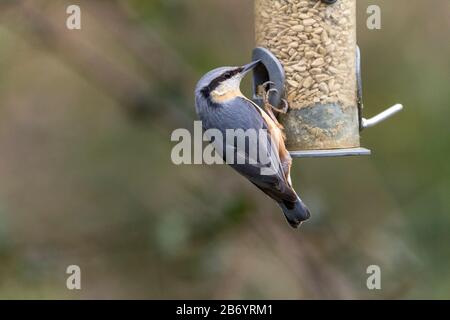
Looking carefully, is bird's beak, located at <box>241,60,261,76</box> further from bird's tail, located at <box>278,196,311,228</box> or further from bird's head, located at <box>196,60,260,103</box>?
bird's tail, located at <box>278,196,311,228</box>

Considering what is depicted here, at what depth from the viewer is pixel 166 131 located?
21.9 ft

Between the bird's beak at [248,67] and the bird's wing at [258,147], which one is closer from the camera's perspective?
the bird's wing at [258,147]

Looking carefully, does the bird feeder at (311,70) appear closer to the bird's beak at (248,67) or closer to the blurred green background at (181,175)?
the bird's beak at (248,67)

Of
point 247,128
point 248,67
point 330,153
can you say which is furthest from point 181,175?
point 247,128

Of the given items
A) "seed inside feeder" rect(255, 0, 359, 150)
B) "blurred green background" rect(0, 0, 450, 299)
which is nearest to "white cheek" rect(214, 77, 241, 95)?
"seed inside feeder" rect(255, 0, 359, 150)

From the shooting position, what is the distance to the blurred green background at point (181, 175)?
21.6ft

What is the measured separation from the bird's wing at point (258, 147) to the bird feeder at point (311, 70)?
1.02ft

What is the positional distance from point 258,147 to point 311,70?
68 cm

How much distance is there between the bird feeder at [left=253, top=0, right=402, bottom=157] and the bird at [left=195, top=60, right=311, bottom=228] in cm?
15

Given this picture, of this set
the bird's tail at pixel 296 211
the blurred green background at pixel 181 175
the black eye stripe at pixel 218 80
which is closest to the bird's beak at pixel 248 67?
the black eye stripe at pixel 218 80

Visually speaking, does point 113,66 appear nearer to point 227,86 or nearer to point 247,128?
point 227,86

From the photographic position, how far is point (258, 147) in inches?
192

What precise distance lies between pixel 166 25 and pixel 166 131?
724 millimetres

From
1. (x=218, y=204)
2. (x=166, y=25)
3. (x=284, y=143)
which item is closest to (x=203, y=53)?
(x=166, y=25)
